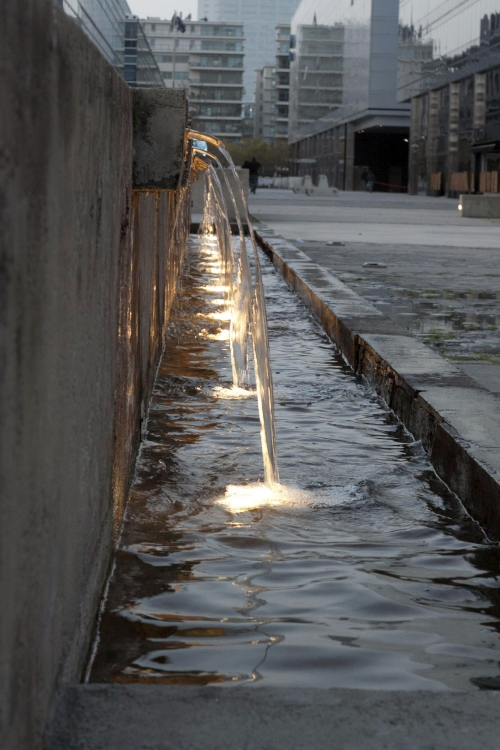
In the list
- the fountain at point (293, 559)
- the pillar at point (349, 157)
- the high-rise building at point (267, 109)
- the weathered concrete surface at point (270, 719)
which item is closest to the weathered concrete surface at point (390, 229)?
the fountain at point (293, 559)

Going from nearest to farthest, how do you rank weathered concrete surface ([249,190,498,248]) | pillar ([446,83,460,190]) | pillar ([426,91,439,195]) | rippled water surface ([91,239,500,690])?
rippled water surface ([91,239,500,690]), weathered concrete surface ([249,190,498,248]), pillar ([446,83,460,190]), pillar ([426,91,439,195])

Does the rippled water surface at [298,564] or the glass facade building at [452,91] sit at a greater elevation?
the glass facade building at [452,91]

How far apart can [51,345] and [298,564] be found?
162cm

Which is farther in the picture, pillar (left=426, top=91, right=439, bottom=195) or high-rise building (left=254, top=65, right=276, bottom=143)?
high-rise building (left=254, top=65, right=276, bottom=143)

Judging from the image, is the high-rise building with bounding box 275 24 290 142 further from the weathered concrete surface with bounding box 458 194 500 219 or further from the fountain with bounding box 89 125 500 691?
the fountain with bounding box 89 125 500 691

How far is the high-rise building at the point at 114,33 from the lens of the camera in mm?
4196

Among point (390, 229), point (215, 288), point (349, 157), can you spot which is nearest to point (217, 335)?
point (215, 288)

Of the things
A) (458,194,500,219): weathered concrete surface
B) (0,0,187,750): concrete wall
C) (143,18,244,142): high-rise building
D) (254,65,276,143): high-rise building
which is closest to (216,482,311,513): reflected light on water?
(0,0,187,750): concrete wall

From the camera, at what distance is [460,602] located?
2.84m

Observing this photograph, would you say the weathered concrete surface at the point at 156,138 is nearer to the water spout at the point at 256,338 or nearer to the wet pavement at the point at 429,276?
the water spout at the point at 256,338

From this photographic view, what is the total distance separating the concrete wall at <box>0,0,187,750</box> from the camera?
136cm

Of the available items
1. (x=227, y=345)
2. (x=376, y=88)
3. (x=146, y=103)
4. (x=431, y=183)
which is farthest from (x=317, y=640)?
(x=376, y=88)

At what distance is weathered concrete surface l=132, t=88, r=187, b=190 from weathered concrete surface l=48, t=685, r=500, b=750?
2.05 meters

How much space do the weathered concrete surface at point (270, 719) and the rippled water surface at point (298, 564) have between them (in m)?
0.41
